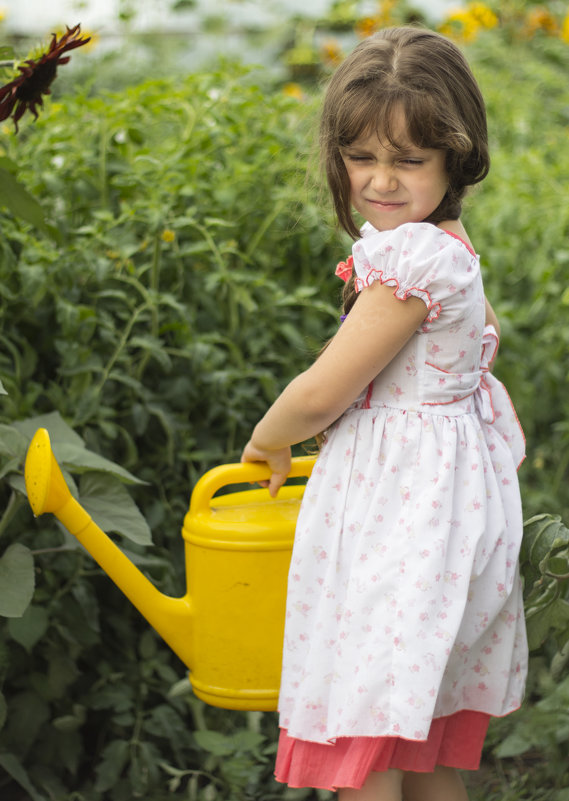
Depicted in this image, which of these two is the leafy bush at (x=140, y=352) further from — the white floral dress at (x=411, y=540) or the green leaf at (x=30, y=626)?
the white floral dress at (x=411, y=540)

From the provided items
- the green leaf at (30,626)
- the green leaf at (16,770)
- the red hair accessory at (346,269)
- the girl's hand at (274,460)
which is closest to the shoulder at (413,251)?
the red hair accessory at (346,269)

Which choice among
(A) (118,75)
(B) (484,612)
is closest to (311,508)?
(B) (484,612)

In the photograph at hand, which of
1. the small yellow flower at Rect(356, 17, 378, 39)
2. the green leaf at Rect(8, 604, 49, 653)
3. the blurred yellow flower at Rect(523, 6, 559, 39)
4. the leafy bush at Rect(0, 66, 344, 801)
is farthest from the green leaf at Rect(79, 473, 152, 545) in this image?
the blurred yellow flower at Rect(523, 6, 559, 39)

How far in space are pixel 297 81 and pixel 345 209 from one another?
4.34m

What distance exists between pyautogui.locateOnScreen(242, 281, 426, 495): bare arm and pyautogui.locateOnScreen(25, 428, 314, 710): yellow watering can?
0.14m

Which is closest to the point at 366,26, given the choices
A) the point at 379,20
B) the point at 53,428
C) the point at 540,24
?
the point at 379,20

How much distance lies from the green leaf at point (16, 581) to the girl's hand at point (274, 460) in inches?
13.3

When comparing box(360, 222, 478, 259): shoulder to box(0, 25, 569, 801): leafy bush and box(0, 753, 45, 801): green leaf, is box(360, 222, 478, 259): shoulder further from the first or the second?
box(0, 753, 45, 801): green leaf

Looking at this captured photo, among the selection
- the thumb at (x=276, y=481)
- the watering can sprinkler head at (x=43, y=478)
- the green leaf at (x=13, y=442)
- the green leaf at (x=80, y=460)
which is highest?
the watering can sprinkler head at (x=43, y=478)

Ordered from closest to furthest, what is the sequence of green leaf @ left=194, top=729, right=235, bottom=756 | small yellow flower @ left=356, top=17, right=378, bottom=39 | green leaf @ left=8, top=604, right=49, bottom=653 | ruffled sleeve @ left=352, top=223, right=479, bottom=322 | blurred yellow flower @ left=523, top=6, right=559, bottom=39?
ruffled sleeve @ left=352, top=223, right=479, bottom=322 < green leaf @ left=8, top=604, right=49, bottom=653 < green leaf @ left=194, top=729, right=235, bottom=756 < small yellow flower @ left=356, top=17, right=378, bottom=39 < blurred yellow flower @ left=523, top=6, right=559, bottom=39

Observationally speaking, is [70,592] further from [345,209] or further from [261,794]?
[345,209]

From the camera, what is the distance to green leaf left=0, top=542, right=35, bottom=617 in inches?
51.5

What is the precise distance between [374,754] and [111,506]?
0.53 metres

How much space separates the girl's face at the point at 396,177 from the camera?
121 centimetres
